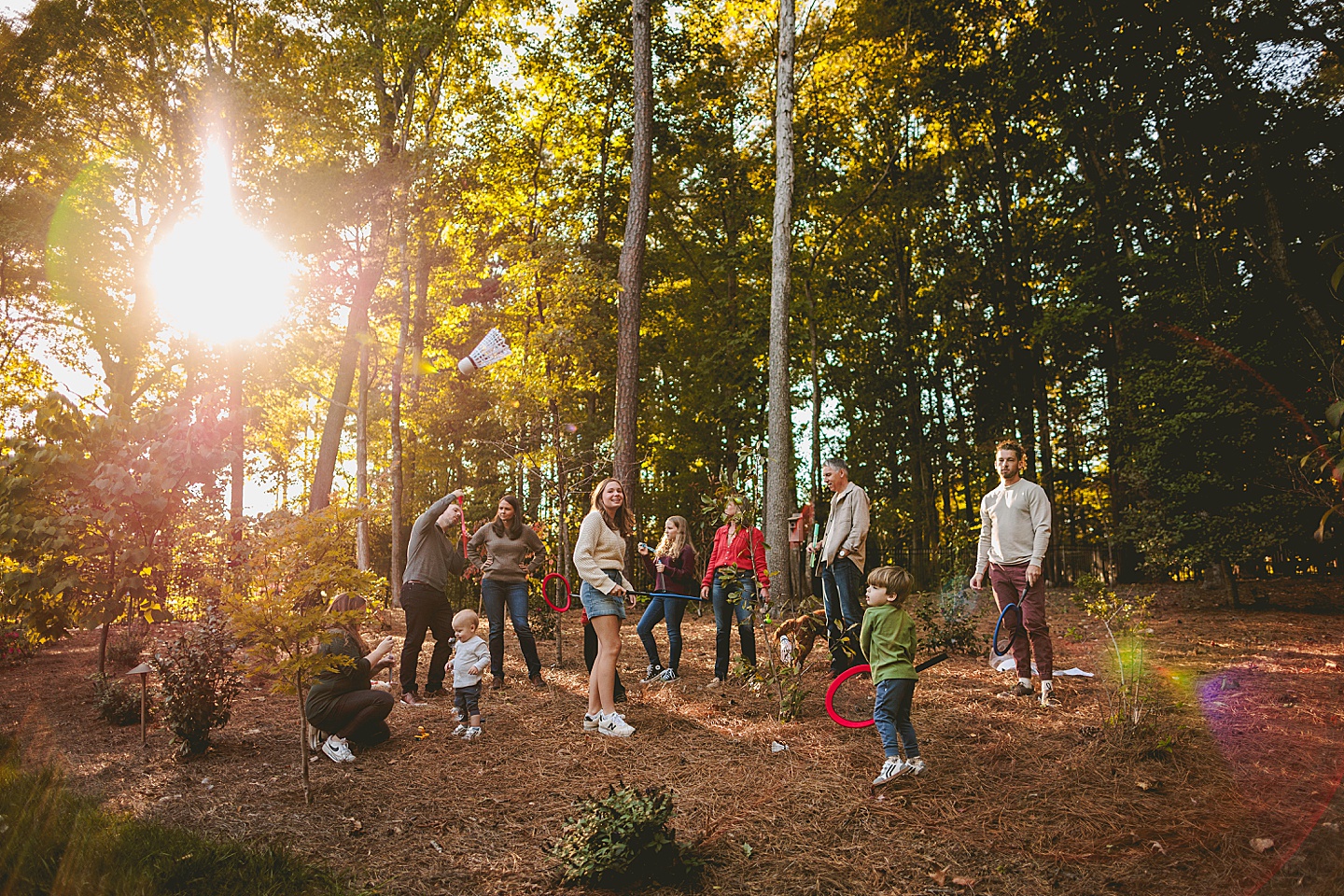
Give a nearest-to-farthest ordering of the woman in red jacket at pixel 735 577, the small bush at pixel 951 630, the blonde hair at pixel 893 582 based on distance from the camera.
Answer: the blonde hair at pixel 893 582 → the woman in red jacket at pixel 735 577 → the small bush at pixel 951 630

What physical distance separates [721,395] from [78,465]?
46.6ft

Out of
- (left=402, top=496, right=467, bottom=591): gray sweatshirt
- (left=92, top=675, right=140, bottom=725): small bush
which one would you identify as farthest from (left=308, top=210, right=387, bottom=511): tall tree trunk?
(left=402, top=496, right=467, bottom=591): gray sweatshirt

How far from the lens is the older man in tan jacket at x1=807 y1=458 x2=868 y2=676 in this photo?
5.99 m

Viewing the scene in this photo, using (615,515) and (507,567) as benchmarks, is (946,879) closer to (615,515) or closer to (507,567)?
(615,515)

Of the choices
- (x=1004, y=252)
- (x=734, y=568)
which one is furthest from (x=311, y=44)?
(x=1004, y=252)

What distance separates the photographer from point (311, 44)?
15.5 m

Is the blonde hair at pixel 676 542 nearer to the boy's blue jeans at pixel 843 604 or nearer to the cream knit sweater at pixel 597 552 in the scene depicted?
the boy's blue jeans at pixel 843 604

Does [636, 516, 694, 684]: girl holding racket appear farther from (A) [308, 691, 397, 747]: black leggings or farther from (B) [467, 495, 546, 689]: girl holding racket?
(A) [308, 691, 397, 747]: black leggings

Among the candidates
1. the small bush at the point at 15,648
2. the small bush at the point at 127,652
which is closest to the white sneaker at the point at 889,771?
the small bush at the point at 127,652

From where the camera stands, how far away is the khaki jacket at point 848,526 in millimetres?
5977

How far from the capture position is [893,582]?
422cm

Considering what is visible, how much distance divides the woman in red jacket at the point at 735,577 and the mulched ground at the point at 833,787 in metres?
0.41

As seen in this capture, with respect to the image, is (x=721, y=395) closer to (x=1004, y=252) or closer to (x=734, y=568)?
(x=1004, y=252)

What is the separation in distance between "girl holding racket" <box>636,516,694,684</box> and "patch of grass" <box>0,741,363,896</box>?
397 centimetres
